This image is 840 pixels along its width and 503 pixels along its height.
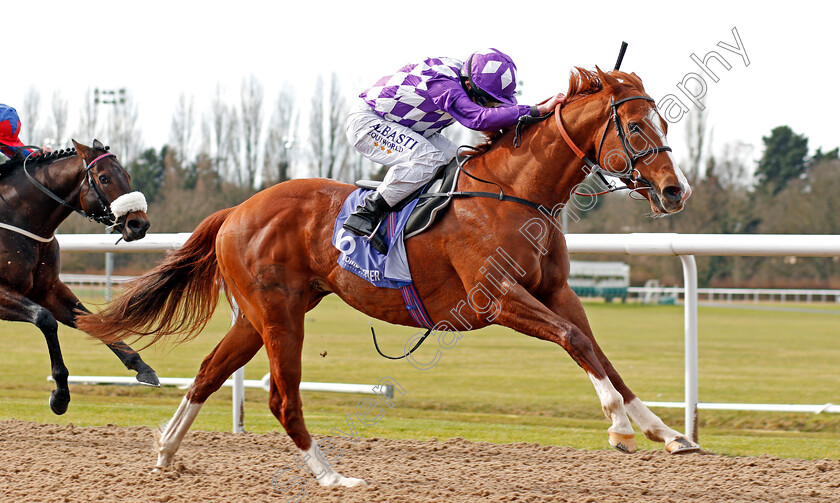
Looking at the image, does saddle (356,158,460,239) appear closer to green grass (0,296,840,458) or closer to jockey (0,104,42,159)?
green grass (0,296,840,458)

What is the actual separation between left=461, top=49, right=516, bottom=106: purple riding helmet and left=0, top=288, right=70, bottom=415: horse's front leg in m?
2.61

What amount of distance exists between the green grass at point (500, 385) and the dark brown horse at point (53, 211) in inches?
19.1

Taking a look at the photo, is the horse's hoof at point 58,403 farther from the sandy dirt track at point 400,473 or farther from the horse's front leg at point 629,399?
the horse's front leg at point 629,399

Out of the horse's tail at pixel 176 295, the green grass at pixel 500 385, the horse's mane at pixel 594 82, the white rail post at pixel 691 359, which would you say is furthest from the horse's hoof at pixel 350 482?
the white rail post at pixel 691 359

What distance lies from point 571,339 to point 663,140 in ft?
2.71

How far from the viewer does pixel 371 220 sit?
3617mm

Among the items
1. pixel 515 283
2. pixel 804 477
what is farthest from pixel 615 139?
pixel 804 477

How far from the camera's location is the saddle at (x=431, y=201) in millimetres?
3533

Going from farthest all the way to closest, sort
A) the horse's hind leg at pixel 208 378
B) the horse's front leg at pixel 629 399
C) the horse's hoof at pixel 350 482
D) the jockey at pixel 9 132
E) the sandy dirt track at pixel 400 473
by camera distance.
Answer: the jockey at pixel 9 132, the horse's hind leg at pixel 208 378, the horse's hoof at pixel 350 482, the sandy dirt track at pixel 400 473, the horse's front leg at pixel 629 399

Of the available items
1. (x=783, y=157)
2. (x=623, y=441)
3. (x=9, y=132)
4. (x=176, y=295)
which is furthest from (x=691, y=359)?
(x=783, y=157)

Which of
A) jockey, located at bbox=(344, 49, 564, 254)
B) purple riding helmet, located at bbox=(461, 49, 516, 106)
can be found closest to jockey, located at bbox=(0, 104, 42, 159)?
jockey, located at bbox=(344, 49, 564, 254)

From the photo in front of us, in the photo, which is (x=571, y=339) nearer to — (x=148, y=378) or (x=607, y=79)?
(x=607, y=79)

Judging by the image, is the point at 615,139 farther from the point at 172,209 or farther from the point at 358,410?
the point at 172,209

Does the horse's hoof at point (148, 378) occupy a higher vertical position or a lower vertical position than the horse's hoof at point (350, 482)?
higher
